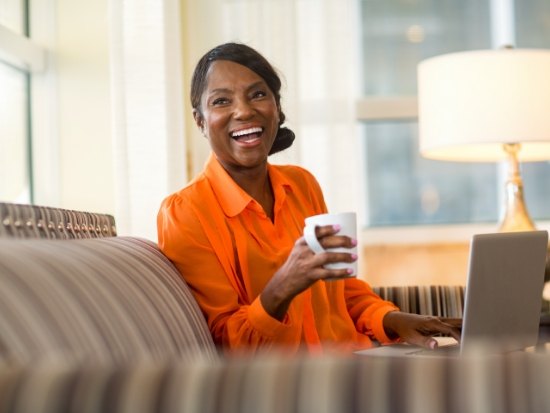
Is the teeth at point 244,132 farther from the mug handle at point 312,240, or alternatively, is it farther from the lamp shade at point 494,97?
the lamp shade at point 494,97

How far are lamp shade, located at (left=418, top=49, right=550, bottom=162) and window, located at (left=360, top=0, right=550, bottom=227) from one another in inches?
37.0

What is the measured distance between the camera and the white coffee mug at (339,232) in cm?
149

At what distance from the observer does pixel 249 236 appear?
1968 mm

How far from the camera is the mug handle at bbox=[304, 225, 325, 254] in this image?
151 cm

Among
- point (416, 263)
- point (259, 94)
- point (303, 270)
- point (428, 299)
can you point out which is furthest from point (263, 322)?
point (416, 263)

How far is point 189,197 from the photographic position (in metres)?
1.94

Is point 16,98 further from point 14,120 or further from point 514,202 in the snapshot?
point 514,202

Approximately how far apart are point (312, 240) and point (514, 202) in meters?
1.70

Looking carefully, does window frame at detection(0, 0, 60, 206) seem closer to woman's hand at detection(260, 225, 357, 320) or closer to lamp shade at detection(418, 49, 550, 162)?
lamp shade at detection(418, 49, 550, 162)

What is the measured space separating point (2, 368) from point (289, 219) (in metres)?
1.38

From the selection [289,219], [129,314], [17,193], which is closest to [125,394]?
[129,314]

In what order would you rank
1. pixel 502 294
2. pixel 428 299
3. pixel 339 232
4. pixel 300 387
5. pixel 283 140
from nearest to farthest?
pixel 300 387
pixel 339 232
pixel 502 294
pixel 283 140
pixel 428 299

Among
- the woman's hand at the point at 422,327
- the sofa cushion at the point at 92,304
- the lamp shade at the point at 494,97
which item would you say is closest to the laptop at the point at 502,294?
the woman's hand at the point at 422,327

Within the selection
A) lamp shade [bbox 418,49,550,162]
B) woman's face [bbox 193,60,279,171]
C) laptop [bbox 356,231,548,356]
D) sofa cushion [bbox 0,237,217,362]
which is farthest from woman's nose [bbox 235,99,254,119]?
lamp shade [bbox 418,49,550,162]
